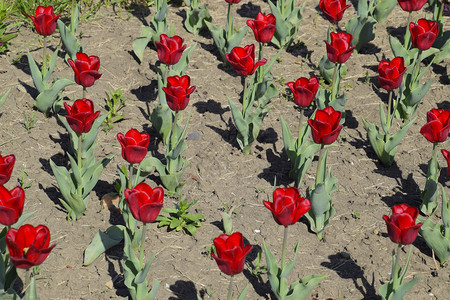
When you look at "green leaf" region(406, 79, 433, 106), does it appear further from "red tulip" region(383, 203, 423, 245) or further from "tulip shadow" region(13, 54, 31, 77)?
"tulip shadow" region(13, 54, 31, 77)

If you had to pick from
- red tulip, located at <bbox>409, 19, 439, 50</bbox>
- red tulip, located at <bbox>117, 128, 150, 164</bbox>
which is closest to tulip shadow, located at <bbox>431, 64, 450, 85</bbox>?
red tulip, located at <bbox>409, 19, 439, 50</bbox>

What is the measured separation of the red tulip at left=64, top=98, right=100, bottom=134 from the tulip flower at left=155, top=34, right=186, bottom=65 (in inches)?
32.4

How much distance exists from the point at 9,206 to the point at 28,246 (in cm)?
20

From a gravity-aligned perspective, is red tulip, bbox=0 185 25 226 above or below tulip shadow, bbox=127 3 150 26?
above

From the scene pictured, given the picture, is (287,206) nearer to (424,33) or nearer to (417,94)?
(424,33)

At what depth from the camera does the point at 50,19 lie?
4176 mm

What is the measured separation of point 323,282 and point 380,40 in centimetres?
274

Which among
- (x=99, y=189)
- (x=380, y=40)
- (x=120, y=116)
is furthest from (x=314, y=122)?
(x=380, y=40)

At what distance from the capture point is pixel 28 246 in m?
2.62

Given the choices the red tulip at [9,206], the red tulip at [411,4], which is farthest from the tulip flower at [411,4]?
the red tulip at [9,206]

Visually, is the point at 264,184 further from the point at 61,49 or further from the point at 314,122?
the point at 61,49

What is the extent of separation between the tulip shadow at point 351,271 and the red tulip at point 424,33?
1.51 metres

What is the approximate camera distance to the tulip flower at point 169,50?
13.4ft

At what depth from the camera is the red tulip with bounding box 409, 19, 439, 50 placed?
420 cm
